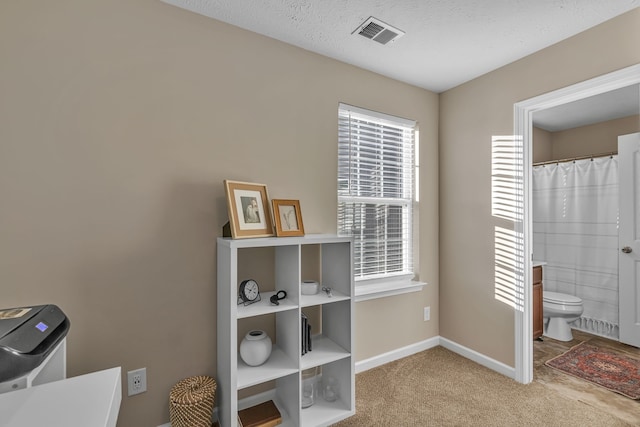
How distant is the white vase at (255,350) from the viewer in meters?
1.76

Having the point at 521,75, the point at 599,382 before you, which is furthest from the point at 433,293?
the point at 521,75

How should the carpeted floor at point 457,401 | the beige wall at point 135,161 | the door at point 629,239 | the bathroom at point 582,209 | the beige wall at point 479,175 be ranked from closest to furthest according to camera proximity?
the beige wall at point 135,161 < the carpeted floor at point 457,401 < the beige wall at point 479,175 < the door at point 629,239 < the bathroom at point 582,209

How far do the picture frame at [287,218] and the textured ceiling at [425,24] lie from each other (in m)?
1.13

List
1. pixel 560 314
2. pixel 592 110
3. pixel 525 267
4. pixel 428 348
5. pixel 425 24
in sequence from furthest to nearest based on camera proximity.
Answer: pixel 592 110 < pixel 560 314 < pixel 428 348 < pixel 525 267 < pixel 425 24

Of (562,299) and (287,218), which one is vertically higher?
(287,218)

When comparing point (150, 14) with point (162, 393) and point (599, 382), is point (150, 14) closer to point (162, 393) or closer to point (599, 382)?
point (162, 393)

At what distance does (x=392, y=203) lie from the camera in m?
2.72

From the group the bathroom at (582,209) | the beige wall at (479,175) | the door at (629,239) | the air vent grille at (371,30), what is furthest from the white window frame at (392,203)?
the door at (629,239)

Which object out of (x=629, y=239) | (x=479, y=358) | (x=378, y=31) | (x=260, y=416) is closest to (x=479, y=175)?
(x=378, y=31)

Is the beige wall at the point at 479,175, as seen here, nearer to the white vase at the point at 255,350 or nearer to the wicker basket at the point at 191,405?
the white vase at the point at 255,350

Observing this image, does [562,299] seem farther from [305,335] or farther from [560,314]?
[305,335]

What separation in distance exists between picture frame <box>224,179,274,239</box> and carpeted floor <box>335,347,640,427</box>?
1.30 metres

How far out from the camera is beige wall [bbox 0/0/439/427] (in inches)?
57.1

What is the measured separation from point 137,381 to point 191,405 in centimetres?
34
